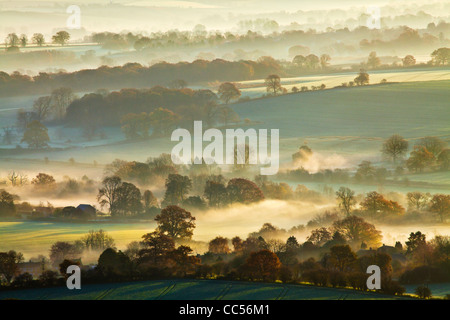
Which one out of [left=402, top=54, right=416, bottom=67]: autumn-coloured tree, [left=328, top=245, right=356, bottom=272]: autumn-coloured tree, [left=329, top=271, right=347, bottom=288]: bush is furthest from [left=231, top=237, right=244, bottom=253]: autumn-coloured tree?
[left=402, top=54, right=416, bottom=67]: autumn-coloured tree

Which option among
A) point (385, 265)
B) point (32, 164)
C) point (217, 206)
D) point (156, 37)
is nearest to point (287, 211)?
point (217, 206)

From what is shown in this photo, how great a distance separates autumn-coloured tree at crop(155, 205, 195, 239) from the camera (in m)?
49.9

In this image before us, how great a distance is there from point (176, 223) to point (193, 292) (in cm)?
1235

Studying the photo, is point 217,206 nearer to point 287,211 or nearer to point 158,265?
point 287,211

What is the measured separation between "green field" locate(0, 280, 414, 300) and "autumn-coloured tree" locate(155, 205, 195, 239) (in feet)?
32.6

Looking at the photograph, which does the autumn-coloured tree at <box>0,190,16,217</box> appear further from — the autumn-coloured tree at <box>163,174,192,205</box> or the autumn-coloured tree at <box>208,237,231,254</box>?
the autumn-coloured tree at <box>208,237,231,254</box>

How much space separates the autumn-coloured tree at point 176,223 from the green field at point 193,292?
9.94m

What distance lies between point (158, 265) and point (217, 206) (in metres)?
17.4

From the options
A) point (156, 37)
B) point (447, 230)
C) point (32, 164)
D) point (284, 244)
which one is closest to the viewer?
point (284, 244)

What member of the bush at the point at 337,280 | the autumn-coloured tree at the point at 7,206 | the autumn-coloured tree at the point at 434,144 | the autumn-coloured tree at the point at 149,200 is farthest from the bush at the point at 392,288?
the autumn-coloured tree at the point at 434,144

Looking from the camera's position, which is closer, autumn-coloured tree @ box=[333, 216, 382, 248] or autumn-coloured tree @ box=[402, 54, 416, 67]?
autumn-coloured tree @ box=[333, 216, 382, 248]

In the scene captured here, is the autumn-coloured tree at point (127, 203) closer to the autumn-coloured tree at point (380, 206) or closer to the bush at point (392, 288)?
the autumn-coloured tree at point (380, 206)

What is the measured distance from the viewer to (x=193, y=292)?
38.6 metres

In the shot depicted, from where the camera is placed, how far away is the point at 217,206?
58344 mm
